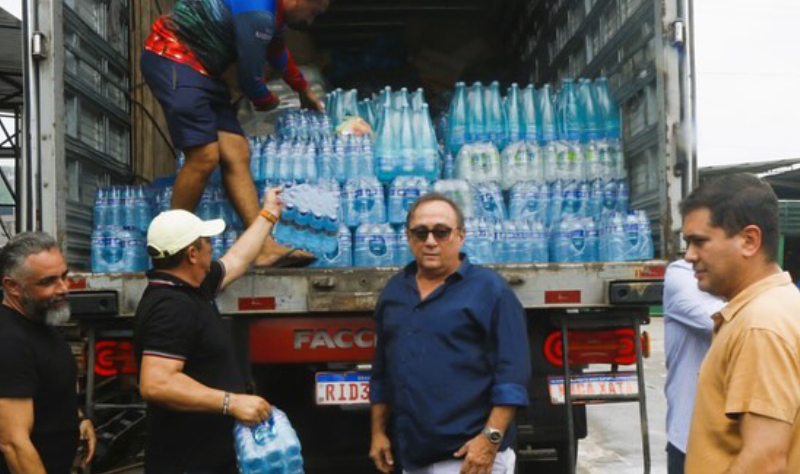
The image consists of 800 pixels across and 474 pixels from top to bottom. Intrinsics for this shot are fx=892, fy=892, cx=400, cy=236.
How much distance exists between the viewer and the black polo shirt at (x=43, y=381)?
2.89 m

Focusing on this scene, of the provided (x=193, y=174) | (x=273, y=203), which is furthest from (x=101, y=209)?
(x=273, y=203)

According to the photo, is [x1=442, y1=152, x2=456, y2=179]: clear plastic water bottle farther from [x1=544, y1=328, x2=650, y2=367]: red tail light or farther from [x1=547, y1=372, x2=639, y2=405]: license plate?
[x1=547, y1=372, x2=639, y2=405]: license plate

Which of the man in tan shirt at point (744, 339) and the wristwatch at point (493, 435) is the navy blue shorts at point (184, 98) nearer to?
the wristwatch at point (493, 435)

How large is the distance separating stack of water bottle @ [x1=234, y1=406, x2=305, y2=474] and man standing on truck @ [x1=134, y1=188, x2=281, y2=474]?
0.18 feet

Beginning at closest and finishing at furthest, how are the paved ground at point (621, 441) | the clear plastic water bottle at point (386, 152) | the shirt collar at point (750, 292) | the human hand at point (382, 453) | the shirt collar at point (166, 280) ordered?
the shirt collar at point (750, 292)
the shirt collar at point (166, 280)
the human hand at point (382, 453)
the clear plastic water bottle at point (386, 152)
the paved ground at point (621, 441)

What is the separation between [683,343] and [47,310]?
2340mm

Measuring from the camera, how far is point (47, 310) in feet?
10.1

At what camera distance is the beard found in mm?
3059

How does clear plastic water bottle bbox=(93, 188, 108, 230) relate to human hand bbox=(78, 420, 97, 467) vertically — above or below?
above

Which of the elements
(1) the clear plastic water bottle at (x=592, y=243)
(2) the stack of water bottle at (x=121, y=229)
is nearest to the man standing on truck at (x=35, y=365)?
Answer: (2) the stack of water bottle at (x=121, y=229)

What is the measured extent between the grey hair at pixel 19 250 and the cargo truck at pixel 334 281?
0.96m

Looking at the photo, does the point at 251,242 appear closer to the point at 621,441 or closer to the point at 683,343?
the point at 683,343

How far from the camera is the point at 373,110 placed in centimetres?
521

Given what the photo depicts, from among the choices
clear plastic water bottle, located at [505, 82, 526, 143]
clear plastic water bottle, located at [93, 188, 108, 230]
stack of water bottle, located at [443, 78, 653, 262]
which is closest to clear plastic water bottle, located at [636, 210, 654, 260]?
stack of water bottle, located at [443, 78, 653, 262]
